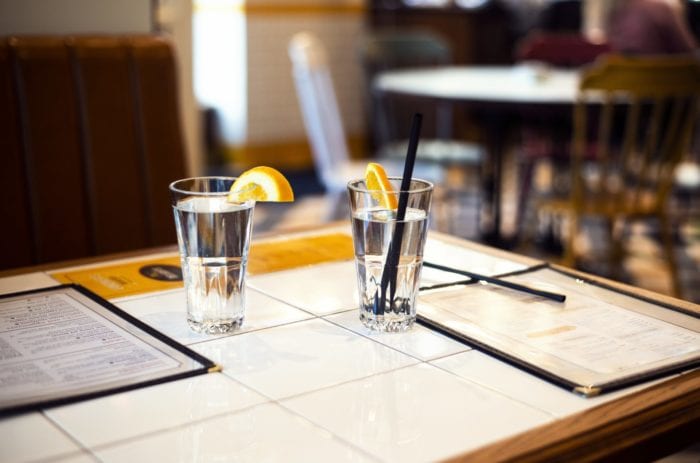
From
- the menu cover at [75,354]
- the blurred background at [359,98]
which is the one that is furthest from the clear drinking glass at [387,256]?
the blurred background at [359,98]

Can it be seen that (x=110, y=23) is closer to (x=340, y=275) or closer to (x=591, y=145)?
(x=340, y=275)

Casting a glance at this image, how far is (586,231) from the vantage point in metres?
4.93

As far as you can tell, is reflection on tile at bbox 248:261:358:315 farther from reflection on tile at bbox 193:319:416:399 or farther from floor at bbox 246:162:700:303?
floor at bbox 246:162:700:303

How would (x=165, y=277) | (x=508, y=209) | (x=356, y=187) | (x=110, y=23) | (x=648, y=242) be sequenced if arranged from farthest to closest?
(x=508, y=209)
(x=648, y=242)
(x=110, y=23)
(x=165, y=277)
(x=356, y=187)

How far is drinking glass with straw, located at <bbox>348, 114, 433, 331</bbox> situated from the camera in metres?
1.06

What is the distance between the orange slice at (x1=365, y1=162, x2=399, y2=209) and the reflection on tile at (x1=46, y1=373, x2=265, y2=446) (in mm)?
291

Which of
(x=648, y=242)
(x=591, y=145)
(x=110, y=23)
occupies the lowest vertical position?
(x=648, y=242)

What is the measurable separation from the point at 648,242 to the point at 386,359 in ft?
13.1

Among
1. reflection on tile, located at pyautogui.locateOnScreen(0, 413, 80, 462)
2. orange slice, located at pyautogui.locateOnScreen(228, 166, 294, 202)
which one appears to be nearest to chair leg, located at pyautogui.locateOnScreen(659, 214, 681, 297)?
orange slice, located at pyautogui.locateOnScreen(228, 166, 294, 202)

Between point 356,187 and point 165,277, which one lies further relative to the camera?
point 165,277

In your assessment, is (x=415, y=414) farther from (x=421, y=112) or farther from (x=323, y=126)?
(x=421, y=112)

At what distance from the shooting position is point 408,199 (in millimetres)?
1068

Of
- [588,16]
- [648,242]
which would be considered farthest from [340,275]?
[588,16]

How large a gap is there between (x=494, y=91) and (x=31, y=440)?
2.98 metres
